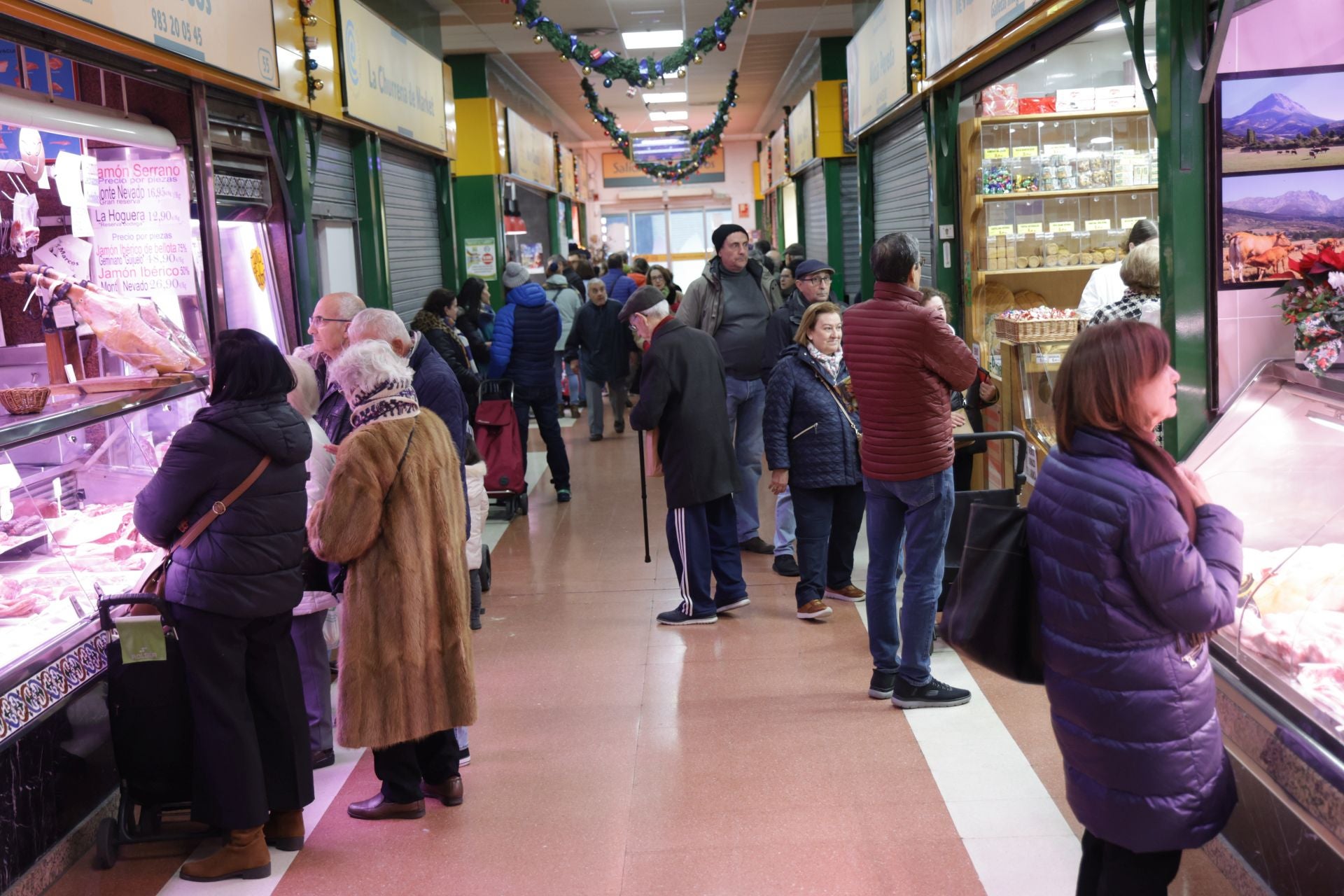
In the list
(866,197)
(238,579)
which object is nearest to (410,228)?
(866,197)

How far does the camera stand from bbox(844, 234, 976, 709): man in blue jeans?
13.9 feet

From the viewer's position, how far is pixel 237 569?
3369 mm

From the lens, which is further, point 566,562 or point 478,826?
point 566,562

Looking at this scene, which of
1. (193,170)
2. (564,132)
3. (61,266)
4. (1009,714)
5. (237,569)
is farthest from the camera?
(564,132)

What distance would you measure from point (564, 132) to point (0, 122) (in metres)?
20.1

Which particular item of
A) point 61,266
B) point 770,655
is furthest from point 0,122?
point 770,655

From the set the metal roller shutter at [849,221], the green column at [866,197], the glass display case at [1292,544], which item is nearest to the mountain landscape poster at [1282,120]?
the glass display case at [1292,544]

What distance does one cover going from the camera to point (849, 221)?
1317 cm

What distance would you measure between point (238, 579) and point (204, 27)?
2901 millimetres

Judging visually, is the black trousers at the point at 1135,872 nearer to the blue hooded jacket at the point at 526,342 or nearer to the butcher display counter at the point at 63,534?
the butcher display counter at the point at 63,534

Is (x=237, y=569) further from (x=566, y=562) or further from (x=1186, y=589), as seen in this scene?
(x=566, y=562)

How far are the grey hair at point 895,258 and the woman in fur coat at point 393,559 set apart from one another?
1655mm

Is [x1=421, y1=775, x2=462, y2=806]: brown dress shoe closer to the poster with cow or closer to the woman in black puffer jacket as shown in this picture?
the woman in black puffer jacket

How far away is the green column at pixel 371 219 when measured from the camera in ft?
27.3
